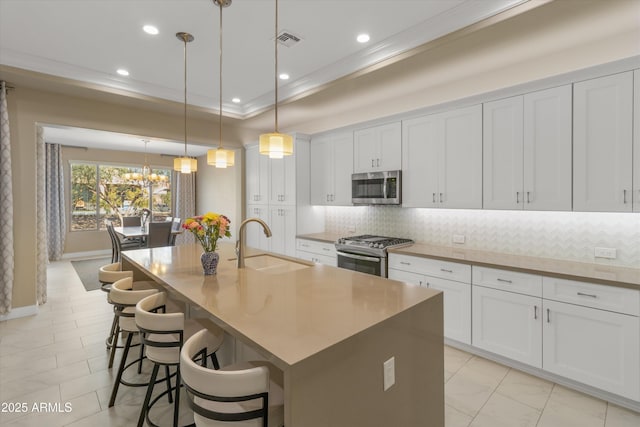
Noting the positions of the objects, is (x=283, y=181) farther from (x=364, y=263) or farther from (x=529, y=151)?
(x=529, y=151)

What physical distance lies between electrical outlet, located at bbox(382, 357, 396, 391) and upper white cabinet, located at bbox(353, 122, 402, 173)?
2.71 m

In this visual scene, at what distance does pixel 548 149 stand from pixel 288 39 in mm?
2497

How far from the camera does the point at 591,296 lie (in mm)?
2246

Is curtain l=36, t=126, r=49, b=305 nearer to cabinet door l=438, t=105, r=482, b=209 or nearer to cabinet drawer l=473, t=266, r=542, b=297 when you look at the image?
cabinet door l=438, t=105, r=482, b=209

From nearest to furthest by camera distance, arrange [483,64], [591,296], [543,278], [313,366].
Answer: [313,366]
[591,296]
[543,278]
[483,64]

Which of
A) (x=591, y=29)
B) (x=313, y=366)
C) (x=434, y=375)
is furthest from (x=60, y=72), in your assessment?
(x=591, y=29)

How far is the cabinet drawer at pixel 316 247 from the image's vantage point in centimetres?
420

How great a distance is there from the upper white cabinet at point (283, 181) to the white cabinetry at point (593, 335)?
334cm

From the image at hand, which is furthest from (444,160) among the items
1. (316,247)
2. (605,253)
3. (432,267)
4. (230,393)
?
(230,393)

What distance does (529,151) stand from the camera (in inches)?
109

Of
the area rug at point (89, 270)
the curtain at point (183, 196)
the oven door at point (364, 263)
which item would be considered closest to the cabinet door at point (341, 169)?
the oven door at point (364, 263)

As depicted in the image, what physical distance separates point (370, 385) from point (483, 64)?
3171 mm

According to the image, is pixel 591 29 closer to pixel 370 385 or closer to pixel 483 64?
pixel 483 64

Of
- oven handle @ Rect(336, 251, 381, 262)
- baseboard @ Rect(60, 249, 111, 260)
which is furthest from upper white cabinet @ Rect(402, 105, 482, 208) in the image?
baseboard @ Rect(60, 249, 111, 260)
